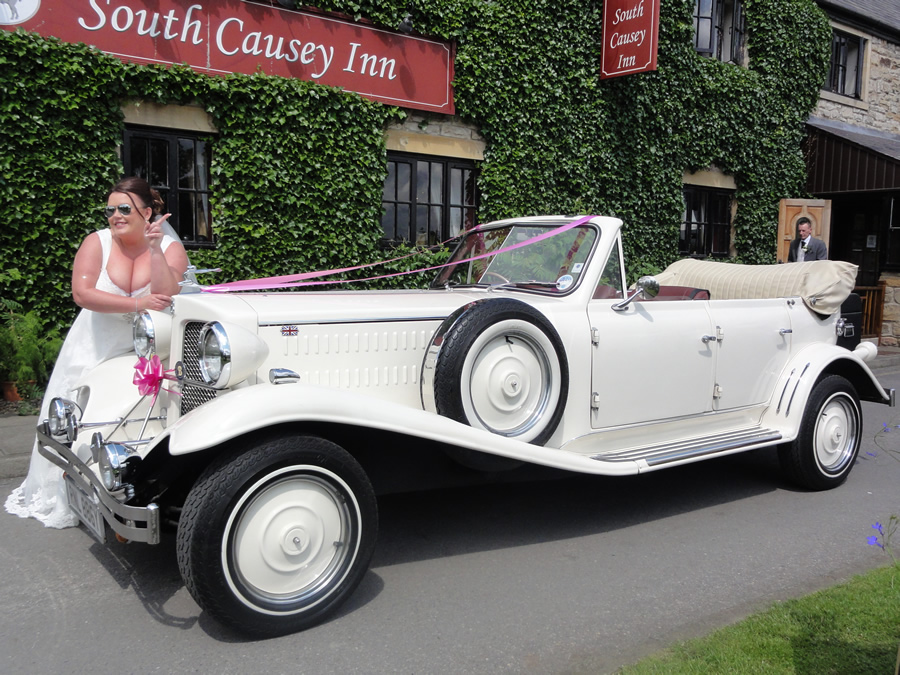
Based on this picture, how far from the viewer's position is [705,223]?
13414mm

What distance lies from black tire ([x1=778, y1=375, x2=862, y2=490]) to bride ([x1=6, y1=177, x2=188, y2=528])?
4.03 meters

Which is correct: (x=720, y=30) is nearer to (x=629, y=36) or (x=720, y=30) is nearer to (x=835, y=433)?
(x=629, y=36)

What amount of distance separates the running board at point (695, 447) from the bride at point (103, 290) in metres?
2.65

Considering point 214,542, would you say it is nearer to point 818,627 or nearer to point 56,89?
point 818,627

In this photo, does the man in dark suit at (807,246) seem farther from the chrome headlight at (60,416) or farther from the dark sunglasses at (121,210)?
the chrome headlight at (60,416)

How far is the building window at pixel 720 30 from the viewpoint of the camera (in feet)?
41.6

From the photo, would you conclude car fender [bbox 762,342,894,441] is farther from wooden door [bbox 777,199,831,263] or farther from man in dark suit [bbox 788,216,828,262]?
wooden door [bbox 777,199,831,263]

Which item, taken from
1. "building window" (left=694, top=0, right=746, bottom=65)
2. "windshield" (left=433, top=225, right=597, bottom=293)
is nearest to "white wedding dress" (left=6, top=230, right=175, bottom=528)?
"windshield" (left=433, top=225, right=597, bottom=293)

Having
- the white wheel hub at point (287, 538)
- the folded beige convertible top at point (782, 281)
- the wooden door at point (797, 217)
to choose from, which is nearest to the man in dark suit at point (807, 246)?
the wooden door at point (797, 217)

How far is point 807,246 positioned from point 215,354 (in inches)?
381

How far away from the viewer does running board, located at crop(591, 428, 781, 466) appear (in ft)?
13.1

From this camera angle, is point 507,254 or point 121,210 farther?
point 507,254

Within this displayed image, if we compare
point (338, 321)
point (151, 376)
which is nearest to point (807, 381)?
point (338, 321)

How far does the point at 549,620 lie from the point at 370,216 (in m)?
6.61
